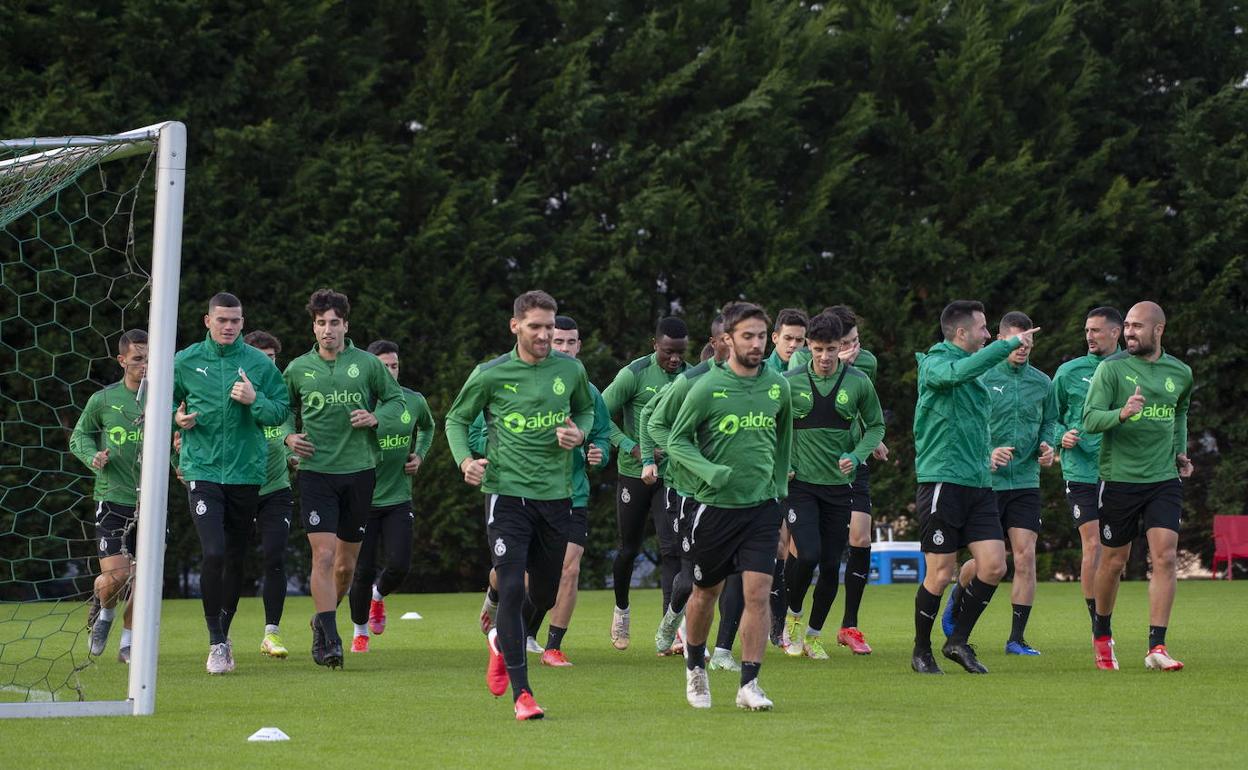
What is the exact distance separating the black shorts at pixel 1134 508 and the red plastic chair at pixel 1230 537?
42.1 feet

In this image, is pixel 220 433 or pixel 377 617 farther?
pixel 377 617

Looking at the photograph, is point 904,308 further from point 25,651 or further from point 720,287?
point 25,651

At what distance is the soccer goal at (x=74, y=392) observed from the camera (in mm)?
8352

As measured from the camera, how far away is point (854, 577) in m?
12.4

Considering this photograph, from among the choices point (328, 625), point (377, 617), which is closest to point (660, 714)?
point (328, 625)

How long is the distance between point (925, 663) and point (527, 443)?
10.5 ft

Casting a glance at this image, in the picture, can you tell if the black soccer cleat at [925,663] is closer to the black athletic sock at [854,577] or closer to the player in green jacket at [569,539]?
the black athletic sock at [854,577]

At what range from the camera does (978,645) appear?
12.7 meters

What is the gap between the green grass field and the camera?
691 cm

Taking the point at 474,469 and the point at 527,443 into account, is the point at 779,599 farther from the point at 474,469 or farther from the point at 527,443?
the point at 474,469

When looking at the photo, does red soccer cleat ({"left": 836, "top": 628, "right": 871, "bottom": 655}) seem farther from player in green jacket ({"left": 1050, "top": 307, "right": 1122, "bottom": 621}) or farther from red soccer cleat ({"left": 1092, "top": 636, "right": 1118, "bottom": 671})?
red soccer cleat ({"left": 1092, "top": 636, "right": 1118, "bottom": 671})

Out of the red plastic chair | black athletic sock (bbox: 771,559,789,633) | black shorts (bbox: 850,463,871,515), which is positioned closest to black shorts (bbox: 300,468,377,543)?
black athletic sock (bbox: 771,559,789,633)

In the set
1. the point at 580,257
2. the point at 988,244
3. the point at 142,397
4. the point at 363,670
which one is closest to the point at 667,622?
the point at 363,670

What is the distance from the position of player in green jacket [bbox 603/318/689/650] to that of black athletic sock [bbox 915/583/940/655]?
7.10 ft
